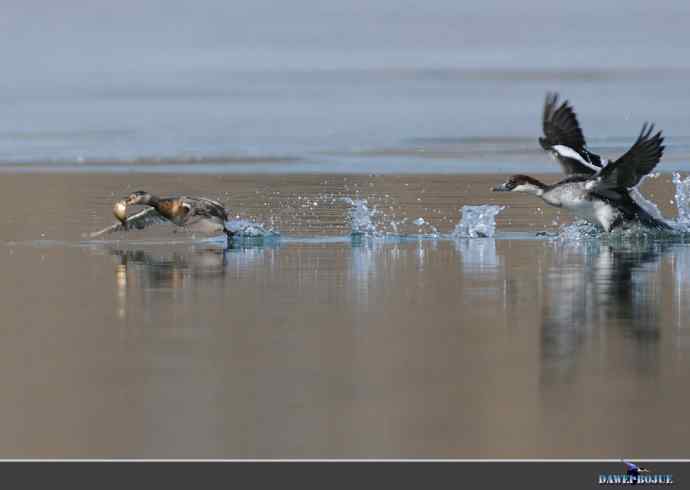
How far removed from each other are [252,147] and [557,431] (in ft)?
64.7

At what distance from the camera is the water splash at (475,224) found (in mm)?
15734

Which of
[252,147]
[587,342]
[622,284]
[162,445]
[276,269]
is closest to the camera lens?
[162,445]

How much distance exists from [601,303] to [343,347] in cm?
237

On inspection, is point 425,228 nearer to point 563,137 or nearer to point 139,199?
point 563,137

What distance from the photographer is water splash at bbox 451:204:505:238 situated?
51.6 ft

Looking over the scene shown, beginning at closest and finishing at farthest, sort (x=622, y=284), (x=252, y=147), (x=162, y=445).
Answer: (x=162, y=445)
(x=622, y=284)
(x=252, y=147)

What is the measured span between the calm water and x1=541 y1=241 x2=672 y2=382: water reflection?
0.08 feet

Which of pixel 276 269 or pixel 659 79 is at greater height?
pixel 659 79

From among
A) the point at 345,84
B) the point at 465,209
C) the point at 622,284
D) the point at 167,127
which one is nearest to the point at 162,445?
the point at 622,284

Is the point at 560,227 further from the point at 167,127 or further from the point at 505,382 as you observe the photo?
the point at 167,127

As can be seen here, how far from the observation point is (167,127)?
29812 millimetres
